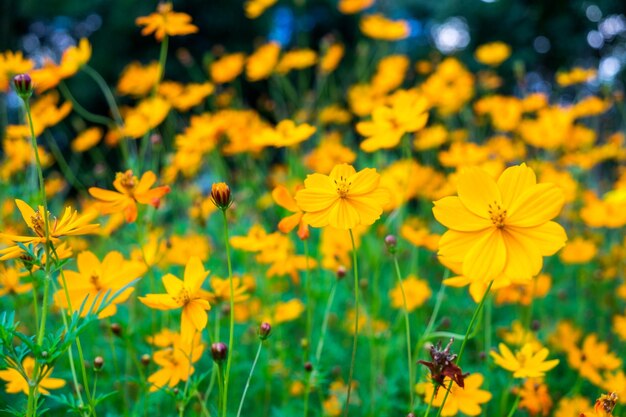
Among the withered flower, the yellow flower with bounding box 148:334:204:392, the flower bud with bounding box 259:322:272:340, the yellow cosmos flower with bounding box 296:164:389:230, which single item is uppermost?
the yellow cosmos flower with bounding box 296:164:389:230

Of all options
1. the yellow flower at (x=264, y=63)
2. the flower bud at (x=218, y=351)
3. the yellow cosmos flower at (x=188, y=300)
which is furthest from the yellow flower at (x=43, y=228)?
the yellow flower at (x=264, y=63)

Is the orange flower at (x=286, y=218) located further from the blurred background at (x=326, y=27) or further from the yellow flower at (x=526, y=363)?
the blurred background at (x=326, y=27)

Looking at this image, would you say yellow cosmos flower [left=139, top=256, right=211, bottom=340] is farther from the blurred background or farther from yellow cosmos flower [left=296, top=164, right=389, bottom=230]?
the blurred background

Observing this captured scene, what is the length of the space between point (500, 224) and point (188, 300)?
20.7 inches

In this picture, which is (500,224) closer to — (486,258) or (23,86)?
(486,258)

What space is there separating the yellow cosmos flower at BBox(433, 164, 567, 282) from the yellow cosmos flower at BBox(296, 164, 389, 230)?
5.6 inches

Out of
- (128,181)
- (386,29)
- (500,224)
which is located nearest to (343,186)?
(500,224)

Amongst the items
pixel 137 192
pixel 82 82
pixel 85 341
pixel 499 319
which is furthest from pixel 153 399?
pixel 82 82

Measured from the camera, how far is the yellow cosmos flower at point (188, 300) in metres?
0.99

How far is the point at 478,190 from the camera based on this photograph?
915mm

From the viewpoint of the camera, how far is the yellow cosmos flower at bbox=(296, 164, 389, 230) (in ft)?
3.30

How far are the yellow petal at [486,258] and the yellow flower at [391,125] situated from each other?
21.2 inches

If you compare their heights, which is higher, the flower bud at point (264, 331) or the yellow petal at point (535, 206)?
the yellow petal at point (535, 206)

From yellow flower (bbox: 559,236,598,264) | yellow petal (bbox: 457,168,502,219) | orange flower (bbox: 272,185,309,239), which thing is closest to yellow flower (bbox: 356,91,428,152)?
→ orange flower (bbox: 272,185,309,239)
